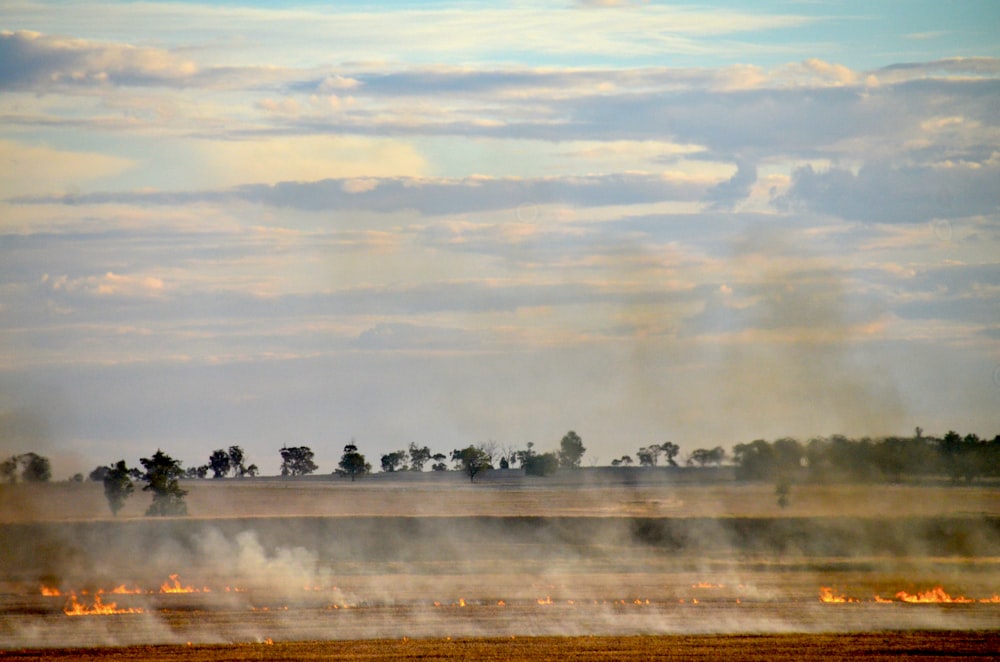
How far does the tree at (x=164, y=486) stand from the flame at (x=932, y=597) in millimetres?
76175

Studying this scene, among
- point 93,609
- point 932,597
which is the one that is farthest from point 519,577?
point 93,609

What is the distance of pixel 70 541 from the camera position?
110625mm

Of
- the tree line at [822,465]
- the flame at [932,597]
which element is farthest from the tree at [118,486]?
the flame at [932,597]

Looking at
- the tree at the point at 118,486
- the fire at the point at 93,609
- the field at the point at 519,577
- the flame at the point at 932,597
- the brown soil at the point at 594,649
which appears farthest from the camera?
the tree at the point at 118,486

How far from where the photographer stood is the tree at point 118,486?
430 ft

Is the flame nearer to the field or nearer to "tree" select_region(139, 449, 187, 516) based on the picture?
the field

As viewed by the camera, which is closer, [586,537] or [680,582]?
[680,582]

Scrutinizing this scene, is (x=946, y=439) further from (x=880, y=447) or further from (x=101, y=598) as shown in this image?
(x=101, y=598)

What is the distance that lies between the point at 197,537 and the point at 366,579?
24.2 metres

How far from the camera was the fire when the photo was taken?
77.8 metres

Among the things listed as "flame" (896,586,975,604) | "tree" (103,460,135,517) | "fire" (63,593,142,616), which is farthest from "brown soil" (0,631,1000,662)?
"tree" (103,460,135,517)

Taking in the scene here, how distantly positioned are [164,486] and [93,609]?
5818 cm

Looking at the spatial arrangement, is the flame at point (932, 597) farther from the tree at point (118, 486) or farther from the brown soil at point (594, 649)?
the tree at point (118, 486)

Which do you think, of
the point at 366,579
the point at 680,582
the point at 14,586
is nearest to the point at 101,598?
the point at 14,586
